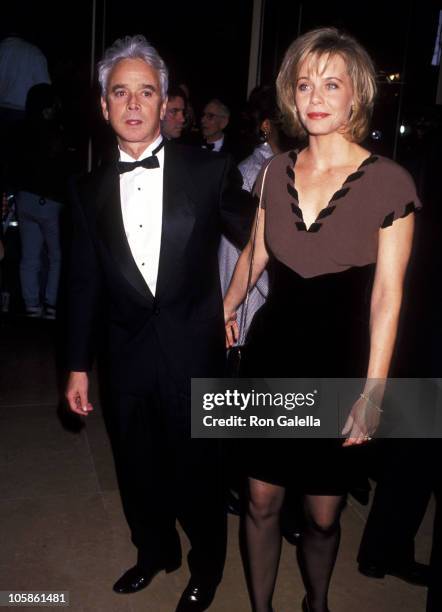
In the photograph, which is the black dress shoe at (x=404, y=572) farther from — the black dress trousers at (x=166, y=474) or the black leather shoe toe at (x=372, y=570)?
the black dress trousers at (x=166, y=474)

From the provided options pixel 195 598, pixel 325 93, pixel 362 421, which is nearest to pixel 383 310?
pixel 362 421

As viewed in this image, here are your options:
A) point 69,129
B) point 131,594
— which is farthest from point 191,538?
point 69,129

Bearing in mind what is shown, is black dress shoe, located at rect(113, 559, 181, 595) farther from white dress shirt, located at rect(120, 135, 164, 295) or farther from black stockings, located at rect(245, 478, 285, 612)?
white dress shirt, located at rect(120, 135, 164, 295)

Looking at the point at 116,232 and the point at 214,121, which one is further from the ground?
the point at 214,121

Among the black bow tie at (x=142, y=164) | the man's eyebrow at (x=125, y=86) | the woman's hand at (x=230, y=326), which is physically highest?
the man's eyebrow at (x=125, y=86)

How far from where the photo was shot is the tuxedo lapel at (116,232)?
2.18m

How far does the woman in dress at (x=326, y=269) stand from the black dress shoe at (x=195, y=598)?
0.38m

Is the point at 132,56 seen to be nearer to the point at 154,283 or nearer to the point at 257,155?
the point at 154,283

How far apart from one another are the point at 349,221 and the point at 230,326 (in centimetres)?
71

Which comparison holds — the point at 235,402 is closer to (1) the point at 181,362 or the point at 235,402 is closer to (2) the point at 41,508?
(1) the point at 181,362

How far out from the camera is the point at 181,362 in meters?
2.25

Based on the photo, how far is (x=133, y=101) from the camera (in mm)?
2156

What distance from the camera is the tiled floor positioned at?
2.50m

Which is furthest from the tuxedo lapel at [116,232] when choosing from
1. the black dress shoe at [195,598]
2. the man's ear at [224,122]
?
the man's ear at [224,122]
